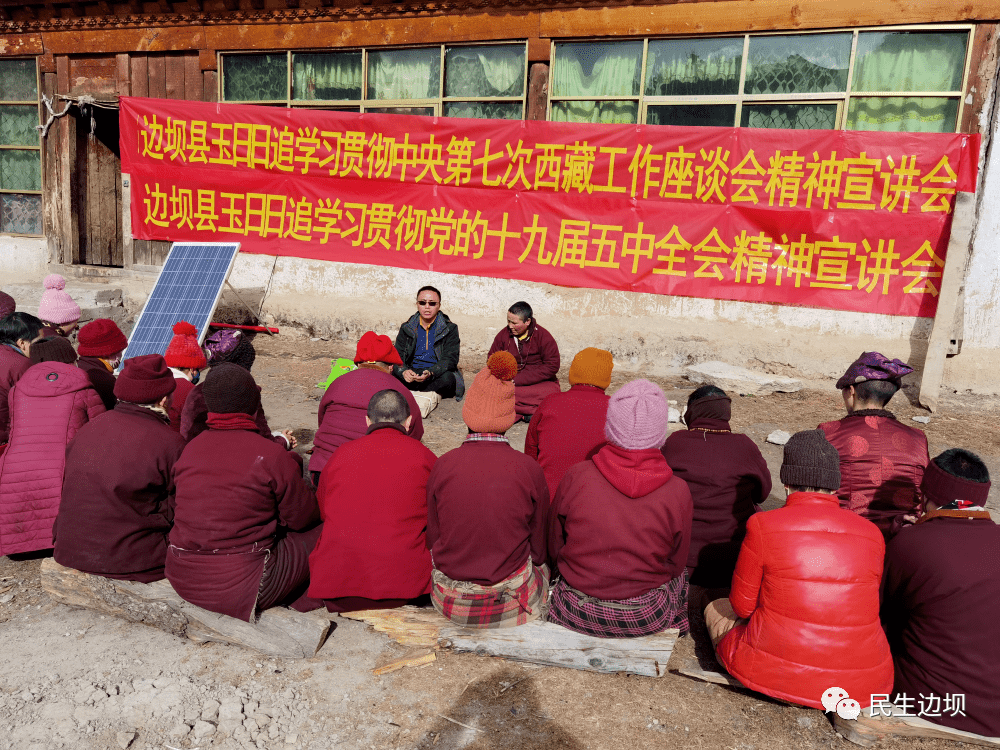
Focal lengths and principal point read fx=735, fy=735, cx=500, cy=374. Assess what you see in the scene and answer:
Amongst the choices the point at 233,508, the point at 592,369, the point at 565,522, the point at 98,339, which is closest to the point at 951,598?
the point at 565,522

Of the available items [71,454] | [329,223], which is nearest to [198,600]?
[71,454]

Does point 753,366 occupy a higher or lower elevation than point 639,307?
lower

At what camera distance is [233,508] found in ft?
10.2

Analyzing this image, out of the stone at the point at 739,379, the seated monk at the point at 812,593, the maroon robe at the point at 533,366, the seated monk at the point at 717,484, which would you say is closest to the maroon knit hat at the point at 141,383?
the seated monk at the point at 717,484

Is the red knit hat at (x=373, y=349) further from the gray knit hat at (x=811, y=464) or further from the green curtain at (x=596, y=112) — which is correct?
the green curtain at (x=596, y=112)

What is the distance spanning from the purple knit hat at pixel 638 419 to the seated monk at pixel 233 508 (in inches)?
56.0

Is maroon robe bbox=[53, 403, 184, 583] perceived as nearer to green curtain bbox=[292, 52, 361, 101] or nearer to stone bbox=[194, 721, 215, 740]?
stone bbox=[194, 721, 215, 740]

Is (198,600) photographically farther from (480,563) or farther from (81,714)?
(480,563)

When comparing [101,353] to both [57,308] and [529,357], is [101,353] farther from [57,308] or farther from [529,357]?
[529,357]

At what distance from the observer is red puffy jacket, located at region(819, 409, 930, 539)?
3496 millimetres

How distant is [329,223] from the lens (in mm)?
8383

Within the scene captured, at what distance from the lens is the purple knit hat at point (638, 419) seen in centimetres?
288

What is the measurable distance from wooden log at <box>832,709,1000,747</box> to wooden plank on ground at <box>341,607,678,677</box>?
0.69 meters

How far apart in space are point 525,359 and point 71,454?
3733mm
